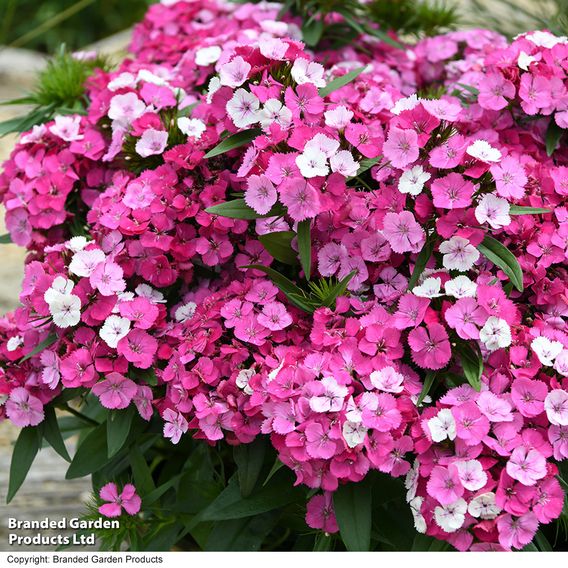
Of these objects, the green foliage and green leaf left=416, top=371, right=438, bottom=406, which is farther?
the green foliage

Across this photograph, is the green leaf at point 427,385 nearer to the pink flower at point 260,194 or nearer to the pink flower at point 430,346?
the pink flower at point 430,346

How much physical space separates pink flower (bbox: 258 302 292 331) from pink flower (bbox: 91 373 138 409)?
0.62 feet

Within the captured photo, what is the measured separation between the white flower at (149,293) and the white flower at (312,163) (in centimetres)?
29

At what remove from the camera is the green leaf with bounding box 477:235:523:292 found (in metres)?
0.95

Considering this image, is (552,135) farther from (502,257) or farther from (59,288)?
(59,288)

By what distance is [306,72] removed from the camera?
1.05 metres

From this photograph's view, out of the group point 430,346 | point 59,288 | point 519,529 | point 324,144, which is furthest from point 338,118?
point 519,529

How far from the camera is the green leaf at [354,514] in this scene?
0.91 meters

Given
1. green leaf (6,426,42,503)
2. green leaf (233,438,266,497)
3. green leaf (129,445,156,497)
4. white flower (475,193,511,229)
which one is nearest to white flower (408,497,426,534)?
green leaf (233,438,266,497)

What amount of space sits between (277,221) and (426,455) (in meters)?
0.37

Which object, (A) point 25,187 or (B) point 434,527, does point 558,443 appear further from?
(A) point 25,187

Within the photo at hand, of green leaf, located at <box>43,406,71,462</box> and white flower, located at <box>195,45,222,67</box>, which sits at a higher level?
white flower, located at <box>195,45,222,67</box>

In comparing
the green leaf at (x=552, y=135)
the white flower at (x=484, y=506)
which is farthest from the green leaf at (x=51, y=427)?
the green leaf at (x=552, y=135)

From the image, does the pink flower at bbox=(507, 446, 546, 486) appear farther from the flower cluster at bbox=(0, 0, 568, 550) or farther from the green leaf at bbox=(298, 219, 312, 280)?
the green leaf at bbox=(298, 219, 312, 280)
